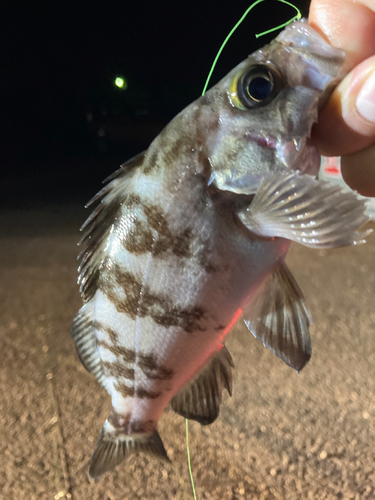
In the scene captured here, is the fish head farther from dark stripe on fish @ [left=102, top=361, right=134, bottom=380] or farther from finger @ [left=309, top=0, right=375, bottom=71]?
dark stripe on fish @ [left=102, top=361, right=134, bottom=380]

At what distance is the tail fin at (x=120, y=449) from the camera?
1114 mm

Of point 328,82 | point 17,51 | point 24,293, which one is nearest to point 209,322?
A: point 328,82

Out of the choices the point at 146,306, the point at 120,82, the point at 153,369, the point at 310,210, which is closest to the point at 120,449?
the point at 153,369

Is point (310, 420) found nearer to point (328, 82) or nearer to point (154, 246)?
point (154, 246)

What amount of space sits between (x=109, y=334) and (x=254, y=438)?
1.39 m

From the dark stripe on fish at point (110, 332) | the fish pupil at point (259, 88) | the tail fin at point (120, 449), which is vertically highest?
the fish pupil at point (259, 88)

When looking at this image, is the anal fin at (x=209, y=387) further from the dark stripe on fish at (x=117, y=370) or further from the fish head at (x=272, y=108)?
the fish head at (x=272, y=108)

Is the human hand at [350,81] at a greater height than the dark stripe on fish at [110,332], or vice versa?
the human hand at [350,81]

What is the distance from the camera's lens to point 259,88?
821 mm

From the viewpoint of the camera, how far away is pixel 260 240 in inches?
34.9

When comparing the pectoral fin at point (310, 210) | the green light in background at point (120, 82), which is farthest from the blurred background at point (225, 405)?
the green light in background at point (120, 82)

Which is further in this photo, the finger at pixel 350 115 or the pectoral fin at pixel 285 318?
the pectoral fin at pixel 285 318

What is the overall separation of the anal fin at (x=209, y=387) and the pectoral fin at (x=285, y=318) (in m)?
0.17

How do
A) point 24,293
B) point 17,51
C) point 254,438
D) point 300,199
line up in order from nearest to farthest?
1. point 300,199
2. point 254,438
3. point 24,293
4. point 17,51
